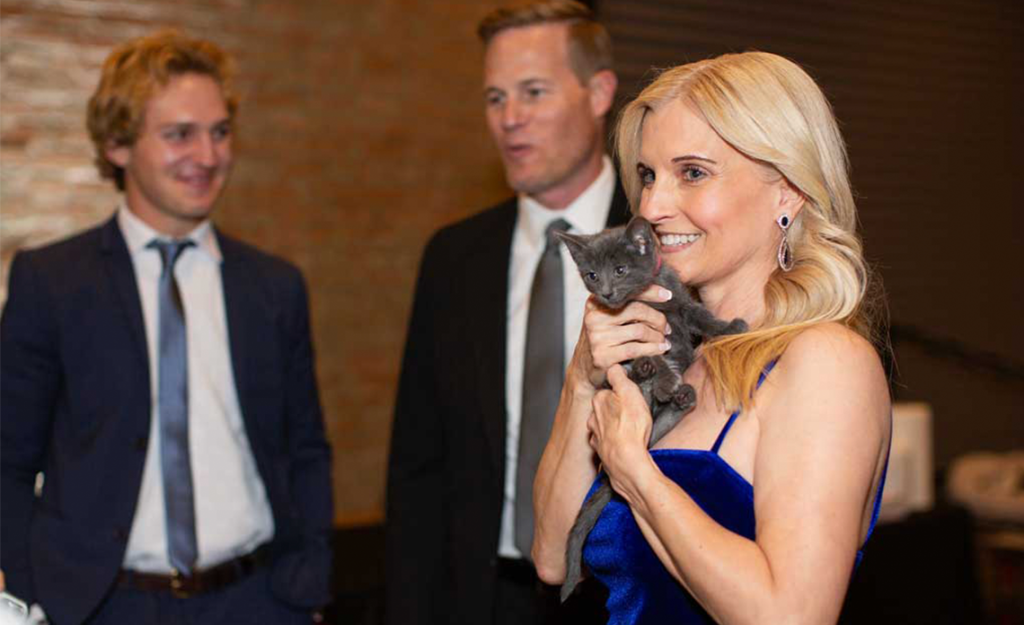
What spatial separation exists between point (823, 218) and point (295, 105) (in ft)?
10.2

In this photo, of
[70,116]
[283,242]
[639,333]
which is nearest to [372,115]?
[283,242]

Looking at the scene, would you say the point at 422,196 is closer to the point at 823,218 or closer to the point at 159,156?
the point at 159,156

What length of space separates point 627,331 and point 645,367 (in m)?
0.07

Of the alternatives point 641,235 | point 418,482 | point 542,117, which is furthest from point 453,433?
point 641,235

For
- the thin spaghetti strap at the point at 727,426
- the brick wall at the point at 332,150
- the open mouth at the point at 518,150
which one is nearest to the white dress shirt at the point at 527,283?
the open mouth at the point at 518,150

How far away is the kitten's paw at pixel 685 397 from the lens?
1770mm

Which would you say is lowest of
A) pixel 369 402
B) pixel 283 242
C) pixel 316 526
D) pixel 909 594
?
pixel 909 594

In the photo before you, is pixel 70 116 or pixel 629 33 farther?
pixel 629 33

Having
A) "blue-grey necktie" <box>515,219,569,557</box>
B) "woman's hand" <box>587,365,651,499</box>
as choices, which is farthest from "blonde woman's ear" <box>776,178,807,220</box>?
"blue-grey necktie" <box>515,219,569,557</box>

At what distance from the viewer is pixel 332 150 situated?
452 centimetres

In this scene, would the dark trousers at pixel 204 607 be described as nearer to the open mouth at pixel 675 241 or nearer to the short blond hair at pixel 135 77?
the short blond hair at pixel 135 77

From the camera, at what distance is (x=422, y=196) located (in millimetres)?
4766

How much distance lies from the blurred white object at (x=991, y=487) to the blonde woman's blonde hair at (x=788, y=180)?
3.97 meters

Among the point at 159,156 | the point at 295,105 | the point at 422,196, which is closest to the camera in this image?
the point at 159,156
